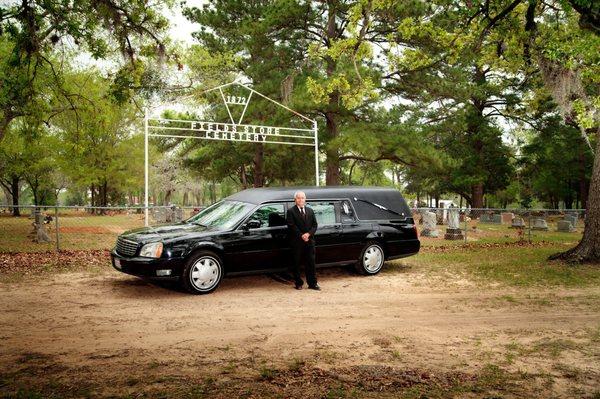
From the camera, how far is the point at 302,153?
101ft

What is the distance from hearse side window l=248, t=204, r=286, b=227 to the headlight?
1.74 m

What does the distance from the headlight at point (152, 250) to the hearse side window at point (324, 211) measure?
3151 mm

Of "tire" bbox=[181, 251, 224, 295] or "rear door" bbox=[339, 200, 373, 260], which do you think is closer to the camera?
"tire" bbox=[181, 251, 224, 295]

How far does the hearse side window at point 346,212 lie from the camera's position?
9484 millimetres

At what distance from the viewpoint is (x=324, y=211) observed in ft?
30.5

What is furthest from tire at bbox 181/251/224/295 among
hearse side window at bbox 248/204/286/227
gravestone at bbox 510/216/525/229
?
gravestone at bbox 510/216/525/229

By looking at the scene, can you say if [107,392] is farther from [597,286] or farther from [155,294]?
[597,286]

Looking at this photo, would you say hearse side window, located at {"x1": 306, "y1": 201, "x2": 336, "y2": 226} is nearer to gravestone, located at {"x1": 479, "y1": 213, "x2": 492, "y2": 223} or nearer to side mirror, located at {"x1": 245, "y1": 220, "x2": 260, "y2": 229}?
side mirror, located at {"x1": 245, "y1": 220, "x2": 260, "y2": 229}

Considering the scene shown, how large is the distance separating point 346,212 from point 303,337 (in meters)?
4.46

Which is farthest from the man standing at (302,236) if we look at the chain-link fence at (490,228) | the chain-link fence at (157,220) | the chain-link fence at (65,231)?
the chain-link fence at (490,228)

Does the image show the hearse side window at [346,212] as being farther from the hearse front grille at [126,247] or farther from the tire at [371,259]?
the hearse front grille at [126,247]

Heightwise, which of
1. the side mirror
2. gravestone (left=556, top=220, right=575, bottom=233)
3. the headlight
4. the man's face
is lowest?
gravestone (left=556, top=220, right=575, bottom=233)

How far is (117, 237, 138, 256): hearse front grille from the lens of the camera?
7534mm

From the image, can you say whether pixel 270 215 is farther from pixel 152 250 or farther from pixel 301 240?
pixel 152 250
